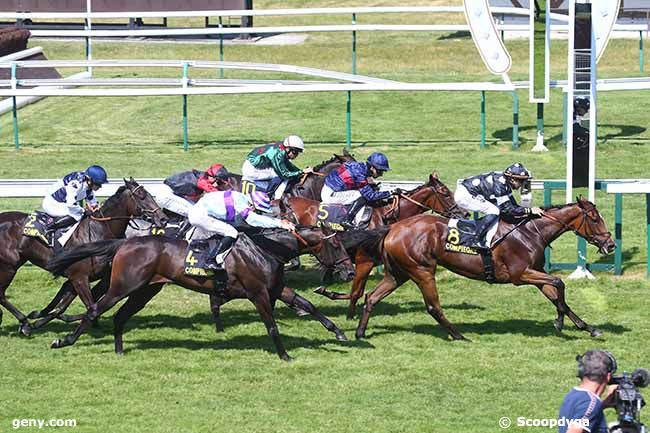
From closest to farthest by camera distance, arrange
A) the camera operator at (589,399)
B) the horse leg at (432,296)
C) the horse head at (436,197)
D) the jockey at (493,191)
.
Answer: the camera operator at (589,399), the horse leg at (432,296), the jockey at (493,191), the horse head at (436,197)

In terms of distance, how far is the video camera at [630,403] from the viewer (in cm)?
634

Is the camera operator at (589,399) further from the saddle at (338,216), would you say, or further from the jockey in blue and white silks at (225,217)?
the saddle at (338,216)

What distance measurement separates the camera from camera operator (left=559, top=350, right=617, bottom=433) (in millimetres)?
6305

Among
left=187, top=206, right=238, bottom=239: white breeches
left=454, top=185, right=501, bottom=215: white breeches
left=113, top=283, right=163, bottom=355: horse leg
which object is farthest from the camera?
left=454, top=185, right=501, bottom=215: white breeches

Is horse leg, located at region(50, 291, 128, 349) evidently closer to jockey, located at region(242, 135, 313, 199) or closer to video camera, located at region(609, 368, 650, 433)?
jockey, located at region(242, 135, 313, 199)

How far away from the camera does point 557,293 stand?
11.2 metres

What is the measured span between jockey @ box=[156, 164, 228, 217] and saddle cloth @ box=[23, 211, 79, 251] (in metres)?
1.02

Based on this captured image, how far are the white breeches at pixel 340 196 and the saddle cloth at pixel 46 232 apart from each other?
2.60 meters

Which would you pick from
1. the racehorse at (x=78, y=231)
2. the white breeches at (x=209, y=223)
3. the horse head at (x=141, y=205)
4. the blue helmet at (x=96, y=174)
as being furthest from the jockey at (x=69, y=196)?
the white breeches at (x=209, y=223)

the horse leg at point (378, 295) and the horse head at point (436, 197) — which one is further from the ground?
the horse head at point (436, 197)

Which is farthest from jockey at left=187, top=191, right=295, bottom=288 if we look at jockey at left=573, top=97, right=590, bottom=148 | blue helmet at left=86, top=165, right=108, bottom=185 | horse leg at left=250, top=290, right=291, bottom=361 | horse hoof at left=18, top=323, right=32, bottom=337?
jockey at left=573, top=97, right=590, bottom=148

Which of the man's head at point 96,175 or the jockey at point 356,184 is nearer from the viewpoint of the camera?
the man's head at point 96,175

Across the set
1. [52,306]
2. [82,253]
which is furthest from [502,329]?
[52,306]

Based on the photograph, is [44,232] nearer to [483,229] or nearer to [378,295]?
[378,295]
